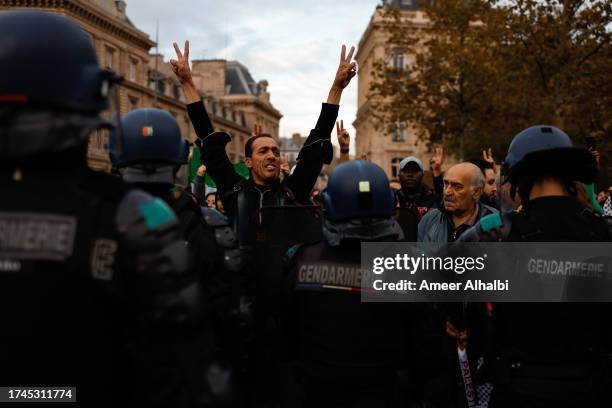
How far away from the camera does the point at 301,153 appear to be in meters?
4.63

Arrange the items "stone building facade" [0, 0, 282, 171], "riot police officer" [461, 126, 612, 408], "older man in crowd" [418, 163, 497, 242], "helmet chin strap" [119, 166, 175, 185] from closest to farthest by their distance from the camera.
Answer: "riot police officer" [461, 126, 612, 408] < "helmet chin strap" [119, 166, 175, 185] < "older man in crowd" [418, 163, 497, 242] < "stone building facade" [0, 0, 282, 171]

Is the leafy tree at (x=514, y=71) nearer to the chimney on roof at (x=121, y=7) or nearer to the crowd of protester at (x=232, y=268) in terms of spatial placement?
the crowd of protester at (x=232, y=268)

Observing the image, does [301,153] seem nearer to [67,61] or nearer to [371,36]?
[67,61]

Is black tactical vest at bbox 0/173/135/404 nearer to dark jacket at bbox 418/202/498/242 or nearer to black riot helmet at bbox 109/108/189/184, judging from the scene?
black riot helmet at bbox 109/108/189/184

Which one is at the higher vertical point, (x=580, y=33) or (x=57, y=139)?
(x=580, y=33)

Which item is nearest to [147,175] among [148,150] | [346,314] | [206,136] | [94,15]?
[148,150]

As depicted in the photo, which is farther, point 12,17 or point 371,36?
point 371,36

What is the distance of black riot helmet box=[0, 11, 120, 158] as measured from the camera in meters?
1.68

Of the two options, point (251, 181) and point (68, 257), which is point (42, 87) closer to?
point (68, 257)

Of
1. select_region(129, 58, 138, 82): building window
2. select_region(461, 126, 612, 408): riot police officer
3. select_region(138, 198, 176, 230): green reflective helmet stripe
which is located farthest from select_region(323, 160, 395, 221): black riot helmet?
select_region(129, 58, 138, 82): building window

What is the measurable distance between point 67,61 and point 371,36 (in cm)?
6682

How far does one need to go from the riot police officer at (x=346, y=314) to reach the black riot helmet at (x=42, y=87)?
53.1 inches

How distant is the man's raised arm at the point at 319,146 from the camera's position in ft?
15.2

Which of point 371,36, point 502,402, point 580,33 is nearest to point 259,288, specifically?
point 502,402
